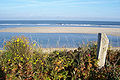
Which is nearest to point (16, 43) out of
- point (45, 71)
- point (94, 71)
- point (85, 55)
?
point (45, 71)

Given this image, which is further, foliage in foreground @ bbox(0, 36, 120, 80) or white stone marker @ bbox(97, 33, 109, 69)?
white stone marker @ bbox(97, 33, 109, 69)

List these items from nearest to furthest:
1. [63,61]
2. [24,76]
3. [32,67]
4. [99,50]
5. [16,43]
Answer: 1. [24,76]
2. [32,67]
3. [63,61]
4. [99,50]
5. [16,43]

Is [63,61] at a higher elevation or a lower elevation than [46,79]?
higher

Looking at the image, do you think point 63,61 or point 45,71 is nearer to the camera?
point 45,71

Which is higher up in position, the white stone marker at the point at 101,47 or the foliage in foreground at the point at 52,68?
the white stone marker at the point at 101,47

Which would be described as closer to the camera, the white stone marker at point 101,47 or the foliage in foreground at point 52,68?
the foliage in foreground at point 52,68

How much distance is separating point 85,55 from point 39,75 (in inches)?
60.4

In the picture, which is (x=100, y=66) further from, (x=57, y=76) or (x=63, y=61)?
(x=57, y=76)

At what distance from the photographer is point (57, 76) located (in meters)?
3.29

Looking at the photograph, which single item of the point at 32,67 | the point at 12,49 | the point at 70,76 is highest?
the point at 12,49

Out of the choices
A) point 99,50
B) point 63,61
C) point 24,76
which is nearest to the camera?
point 24,76

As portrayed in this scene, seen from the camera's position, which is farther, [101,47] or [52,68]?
[101,47]

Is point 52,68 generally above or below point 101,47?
below

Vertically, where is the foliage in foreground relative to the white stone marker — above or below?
below
